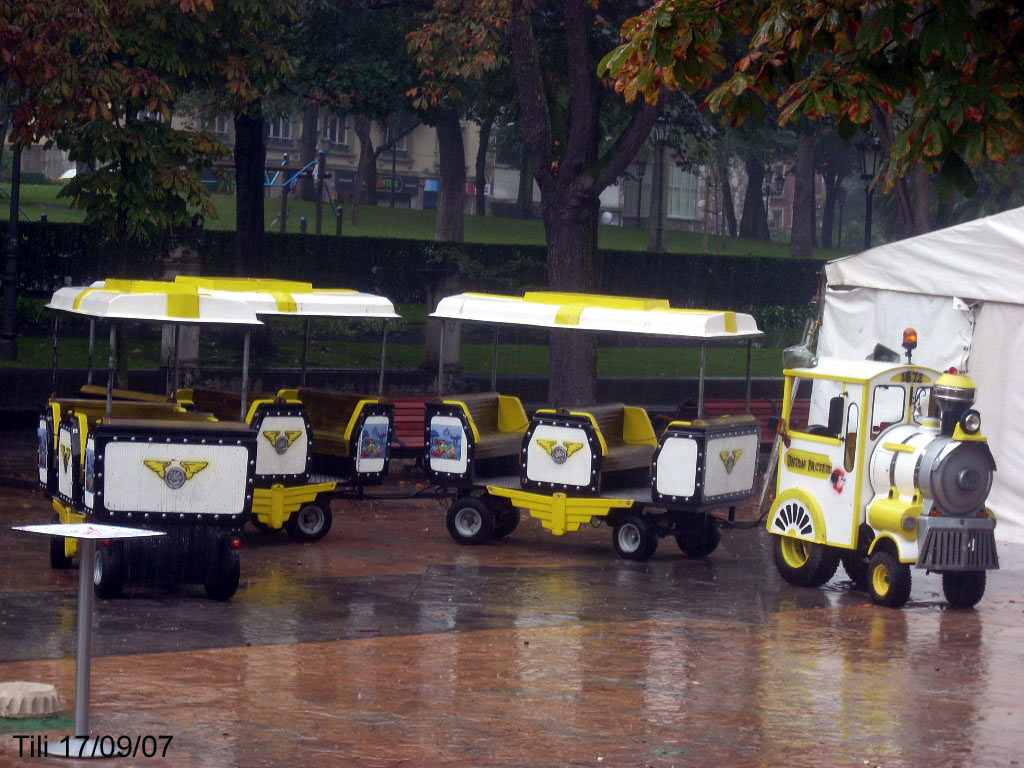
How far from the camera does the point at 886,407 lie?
12.4 meters

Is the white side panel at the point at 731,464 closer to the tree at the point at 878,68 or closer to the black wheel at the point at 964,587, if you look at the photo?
the black wheel at the point at 964,587

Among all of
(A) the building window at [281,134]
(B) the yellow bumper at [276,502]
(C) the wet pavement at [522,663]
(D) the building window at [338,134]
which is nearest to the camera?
(C) the wet pavement at [522,663]

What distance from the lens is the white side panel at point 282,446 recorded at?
12.8 meters

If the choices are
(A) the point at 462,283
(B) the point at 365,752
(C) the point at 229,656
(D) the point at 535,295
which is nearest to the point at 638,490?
(D) the point at 535,295

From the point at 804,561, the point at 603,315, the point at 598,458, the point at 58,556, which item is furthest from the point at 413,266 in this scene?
Answer: the point at 58,556

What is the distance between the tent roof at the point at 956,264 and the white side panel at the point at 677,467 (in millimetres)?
4563

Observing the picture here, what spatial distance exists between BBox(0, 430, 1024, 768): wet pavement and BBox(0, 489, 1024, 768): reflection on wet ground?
23mm

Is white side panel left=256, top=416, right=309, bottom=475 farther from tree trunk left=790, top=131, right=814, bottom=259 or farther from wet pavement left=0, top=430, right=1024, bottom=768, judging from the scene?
tree trunk left=790, top=131, right=814, bottom=259

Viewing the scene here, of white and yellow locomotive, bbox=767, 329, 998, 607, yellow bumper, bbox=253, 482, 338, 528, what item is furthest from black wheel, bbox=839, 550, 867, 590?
yellow bumper, bbox=253, 482, 338, 528

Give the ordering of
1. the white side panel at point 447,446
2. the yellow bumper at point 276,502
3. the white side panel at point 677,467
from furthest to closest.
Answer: the white side panel at point 447,446 < the yellow bumper at point 276,502 < the white side panel at point 677,467

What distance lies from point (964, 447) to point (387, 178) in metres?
62.7

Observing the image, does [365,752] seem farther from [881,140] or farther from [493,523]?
[881,140]

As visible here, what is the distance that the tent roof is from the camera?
1490 centimetres

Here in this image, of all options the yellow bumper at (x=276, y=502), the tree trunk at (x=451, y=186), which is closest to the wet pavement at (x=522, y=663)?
the yellow bumper at (x=276, y=502)
